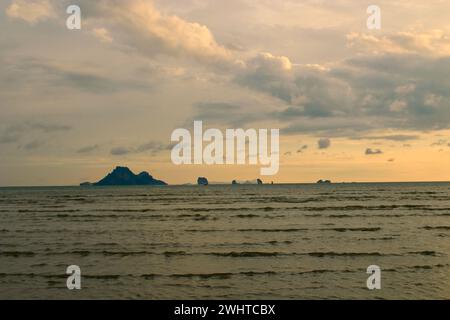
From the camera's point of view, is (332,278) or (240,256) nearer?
(332,278)

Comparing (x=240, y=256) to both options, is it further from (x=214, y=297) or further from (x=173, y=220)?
(x=173, y=220)

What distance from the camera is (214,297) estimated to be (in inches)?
627

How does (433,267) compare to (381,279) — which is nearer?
(381,279)

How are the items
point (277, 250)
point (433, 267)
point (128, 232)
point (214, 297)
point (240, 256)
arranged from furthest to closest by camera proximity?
point (128, 232) < point (277, 250) < point (240, 256) < point (433, 267) < point (214, 297)

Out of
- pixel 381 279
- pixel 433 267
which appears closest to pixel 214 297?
pixel 381 279

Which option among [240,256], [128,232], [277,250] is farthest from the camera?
[128,232]
